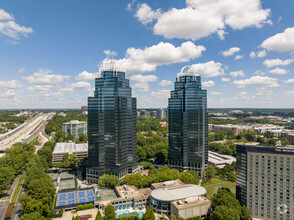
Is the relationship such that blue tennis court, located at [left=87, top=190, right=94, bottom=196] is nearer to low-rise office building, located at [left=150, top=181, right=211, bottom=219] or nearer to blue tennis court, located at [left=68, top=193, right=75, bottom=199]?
blue tennis court, located at [left=68, top=193, right=75, bottom=199]

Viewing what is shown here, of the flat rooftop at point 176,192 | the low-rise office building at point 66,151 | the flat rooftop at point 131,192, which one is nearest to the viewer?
the flat rooftop at point 176,192

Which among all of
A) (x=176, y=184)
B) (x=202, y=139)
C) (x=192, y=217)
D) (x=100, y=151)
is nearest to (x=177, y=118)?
(x=202, y=139)

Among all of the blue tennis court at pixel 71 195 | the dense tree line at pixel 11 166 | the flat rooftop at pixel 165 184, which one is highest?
the dense tree line at pixel 11 166

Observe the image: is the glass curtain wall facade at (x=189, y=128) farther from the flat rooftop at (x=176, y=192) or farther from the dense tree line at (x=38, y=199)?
the dense tree line at (x=38, y=199)

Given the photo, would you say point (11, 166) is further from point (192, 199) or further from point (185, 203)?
point (192, 199)

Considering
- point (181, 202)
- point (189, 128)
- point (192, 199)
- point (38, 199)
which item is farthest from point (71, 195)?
point (189, 128)

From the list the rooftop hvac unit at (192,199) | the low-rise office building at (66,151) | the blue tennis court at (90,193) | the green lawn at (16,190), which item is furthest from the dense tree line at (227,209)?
the low-rise office building at (66,151)

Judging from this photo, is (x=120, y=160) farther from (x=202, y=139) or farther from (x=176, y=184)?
(x=202, y=139)
